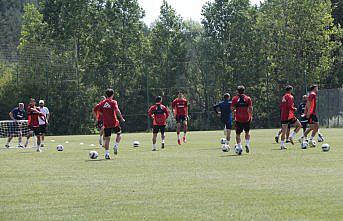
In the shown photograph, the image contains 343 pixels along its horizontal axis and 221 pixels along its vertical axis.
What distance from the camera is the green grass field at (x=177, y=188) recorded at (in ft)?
35.0

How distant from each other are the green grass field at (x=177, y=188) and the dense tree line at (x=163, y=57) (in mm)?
35513

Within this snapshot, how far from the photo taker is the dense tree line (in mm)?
57750

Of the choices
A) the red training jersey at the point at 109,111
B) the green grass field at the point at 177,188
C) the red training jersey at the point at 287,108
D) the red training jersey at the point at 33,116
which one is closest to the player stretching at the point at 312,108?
the red training jersey at the point at 287,108

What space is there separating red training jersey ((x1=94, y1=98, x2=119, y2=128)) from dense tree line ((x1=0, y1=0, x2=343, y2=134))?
3311cm

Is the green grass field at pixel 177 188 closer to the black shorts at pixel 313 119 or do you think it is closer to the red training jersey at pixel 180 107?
the black shorts at pixel 313 119

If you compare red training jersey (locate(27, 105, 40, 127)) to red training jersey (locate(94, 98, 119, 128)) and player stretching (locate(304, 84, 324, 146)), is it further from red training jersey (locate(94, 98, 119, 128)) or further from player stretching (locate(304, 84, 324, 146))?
player stretching (locate(304, 84, 324, 146))

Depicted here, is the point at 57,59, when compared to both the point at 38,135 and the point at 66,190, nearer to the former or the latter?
the point at 38,135

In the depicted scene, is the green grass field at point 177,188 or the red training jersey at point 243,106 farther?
the red training jersey at point 243,106

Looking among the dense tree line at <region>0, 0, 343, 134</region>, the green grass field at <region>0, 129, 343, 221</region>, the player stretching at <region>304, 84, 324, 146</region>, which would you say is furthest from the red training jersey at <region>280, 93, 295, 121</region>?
the dense tree line at <region>0, 0, 343, 134</region>

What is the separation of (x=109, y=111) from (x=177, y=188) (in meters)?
9.93

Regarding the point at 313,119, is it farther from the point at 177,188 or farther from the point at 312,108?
the point at 177,188

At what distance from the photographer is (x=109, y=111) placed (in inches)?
925

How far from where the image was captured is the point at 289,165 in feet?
61.4

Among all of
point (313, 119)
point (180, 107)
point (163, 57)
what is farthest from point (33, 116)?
point (163, 57)
